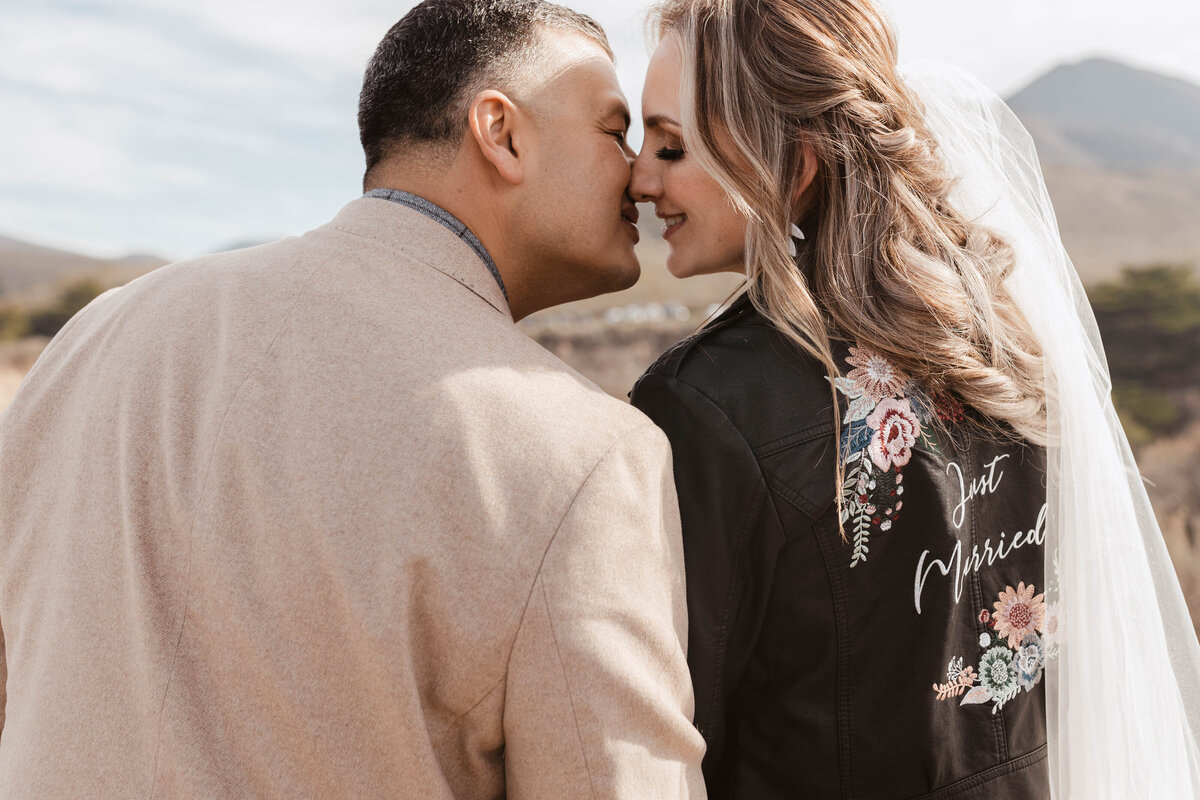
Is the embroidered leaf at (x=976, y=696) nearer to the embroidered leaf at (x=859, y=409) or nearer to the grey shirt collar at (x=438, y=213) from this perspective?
the embroidered leaf at (x=859, y=409)

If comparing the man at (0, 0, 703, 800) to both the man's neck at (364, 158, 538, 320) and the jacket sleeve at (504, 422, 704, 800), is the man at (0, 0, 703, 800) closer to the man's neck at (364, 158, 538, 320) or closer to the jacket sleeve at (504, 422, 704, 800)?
the jacket sleeve at (504, 422, 704, 800)

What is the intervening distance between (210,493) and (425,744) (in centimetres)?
45

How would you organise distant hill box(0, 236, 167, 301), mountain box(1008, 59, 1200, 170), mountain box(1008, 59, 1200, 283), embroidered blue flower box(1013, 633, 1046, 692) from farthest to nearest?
mountain box(1008, 59, 1200, 170), distant hill box(0, 236, 167, 301), mountain box(1008, 59, 1200, 283), embroidered blue flower box(1013, 633, 1046, 692)

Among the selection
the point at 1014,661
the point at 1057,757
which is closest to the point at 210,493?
the point at 1014,661

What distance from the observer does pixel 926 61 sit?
2.25m

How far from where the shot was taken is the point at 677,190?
2092 mm

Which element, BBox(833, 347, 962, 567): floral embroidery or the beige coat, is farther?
BBox(833, 347, 962, 567): floral embroidery

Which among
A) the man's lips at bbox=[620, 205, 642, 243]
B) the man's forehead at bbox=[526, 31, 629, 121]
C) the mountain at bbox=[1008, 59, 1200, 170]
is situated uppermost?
the man's forehead at bbox=[526, 31, 629, 121]

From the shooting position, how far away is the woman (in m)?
1.55

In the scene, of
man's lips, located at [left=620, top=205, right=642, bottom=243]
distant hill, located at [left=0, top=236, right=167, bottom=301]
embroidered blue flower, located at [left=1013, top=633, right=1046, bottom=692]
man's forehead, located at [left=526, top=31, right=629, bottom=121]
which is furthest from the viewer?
distant hill, located at [left=0, top=236, right=167, bottom=301]

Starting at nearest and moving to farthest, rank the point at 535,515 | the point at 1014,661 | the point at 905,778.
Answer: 1. the point at 535,515
2. the point at 905,778
3. the point at 1014,661

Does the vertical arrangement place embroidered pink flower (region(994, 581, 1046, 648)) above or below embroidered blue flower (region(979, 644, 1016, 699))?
above

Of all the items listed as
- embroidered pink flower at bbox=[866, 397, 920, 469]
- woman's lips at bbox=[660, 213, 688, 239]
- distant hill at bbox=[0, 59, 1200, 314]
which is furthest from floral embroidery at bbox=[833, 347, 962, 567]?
distant hill at bbox=[0, 59, 1200, 314]

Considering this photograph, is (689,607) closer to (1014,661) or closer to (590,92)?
(1014,661)
